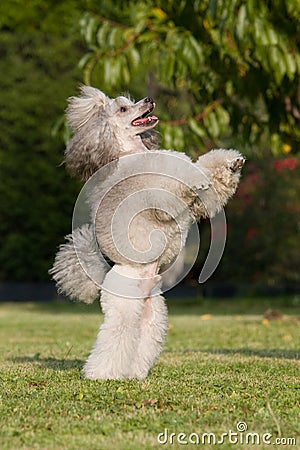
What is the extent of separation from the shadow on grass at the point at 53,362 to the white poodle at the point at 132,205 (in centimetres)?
100

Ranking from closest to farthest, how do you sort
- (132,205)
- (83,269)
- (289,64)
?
1. (132,205)
2. (83,269)
3. (289,64)

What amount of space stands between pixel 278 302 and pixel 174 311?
10.7 feet

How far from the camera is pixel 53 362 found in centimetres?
702

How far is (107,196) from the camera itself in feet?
18.0

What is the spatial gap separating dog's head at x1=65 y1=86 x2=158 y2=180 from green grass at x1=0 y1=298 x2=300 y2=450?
1.36 metres

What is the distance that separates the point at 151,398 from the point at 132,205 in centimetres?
122

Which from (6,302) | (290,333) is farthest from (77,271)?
(6,302)

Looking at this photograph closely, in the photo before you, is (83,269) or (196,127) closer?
(83,269)

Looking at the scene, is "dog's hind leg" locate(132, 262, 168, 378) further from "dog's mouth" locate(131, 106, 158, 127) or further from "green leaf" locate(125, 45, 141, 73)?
"green leaf" locate(125, 45, 141, 73)

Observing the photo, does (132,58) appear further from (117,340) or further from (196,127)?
(117,340)

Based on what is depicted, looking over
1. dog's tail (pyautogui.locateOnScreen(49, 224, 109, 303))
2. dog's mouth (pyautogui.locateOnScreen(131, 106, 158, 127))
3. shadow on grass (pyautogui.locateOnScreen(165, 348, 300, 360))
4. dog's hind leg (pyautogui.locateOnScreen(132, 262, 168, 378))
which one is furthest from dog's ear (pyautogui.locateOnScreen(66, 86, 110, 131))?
shadow on grass (pyautogui.locateOnScreen(165, 348, 300, 360))

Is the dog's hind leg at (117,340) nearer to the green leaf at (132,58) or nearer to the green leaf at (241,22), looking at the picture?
the green leaf at (241,22)

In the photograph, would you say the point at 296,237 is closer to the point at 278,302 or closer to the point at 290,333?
the point at 278,302

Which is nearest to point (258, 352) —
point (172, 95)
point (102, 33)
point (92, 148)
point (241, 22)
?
point (92, 148)
